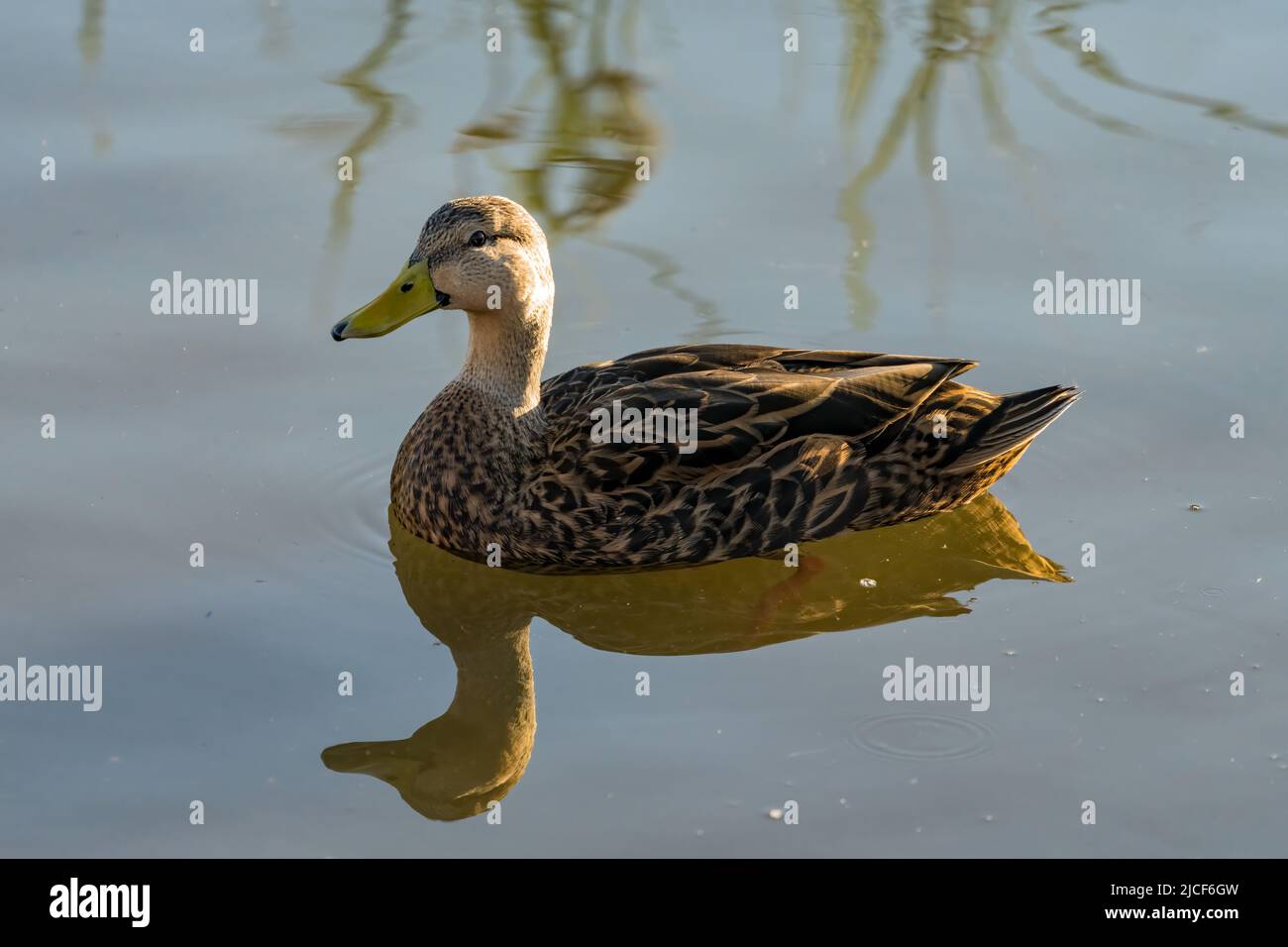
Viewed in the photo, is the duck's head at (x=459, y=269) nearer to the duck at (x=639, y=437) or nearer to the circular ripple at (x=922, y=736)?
the duck at (x=639, y=437)

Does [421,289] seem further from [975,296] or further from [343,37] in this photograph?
[343,37]

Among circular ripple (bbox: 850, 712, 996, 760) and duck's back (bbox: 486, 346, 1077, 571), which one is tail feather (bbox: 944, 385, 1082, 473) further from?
circular ripple (bbox: 850, 712, 996, 760)

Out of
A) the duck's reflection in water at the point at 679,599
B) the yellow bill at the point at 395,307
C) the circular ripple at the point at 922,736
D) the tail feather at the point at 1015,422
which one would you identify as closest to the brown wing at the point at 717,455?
the duck's reflection in water at the point at 679,599

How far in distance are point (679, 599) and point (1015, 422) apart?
1945 mm

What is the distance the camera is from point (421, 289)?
30.8 ft

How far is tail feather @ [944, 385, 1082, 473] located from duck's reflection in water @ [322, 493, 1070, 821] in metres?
0.35

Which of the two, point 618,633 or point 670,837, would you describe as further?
point 618,633

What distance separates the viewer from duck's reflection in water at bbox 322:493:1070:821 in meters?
8.57

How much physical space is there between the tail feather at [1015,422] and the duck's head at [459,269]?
7.76 feet

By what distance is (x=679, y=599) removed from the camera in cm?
939

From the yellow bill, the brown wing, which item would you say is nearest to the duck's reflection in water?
the brown wing

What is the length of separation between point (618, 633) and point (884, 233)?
392cm

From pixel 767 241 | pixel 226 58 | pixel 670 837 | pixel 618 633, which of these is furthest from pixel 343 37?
pixel 670 837

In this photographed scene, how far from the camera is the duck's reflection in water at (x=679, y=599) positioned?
8570 millimetres
